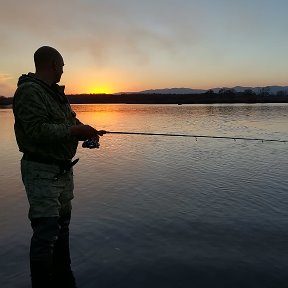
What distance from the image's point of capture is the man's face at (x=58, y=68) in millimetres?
4379

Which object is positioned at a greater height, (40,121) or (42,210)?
(40,121)

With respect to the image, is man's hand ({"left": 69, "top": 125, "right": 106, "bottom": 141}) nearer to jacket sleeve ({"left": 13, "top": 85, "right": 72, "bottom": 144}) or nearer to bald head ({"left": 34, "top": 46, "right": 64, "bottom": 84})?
jacket sleeve ({"left": 13, "top": 85, "right": 72, "bottom": 144})

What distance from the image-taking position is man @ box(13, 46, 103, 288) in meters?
4.00

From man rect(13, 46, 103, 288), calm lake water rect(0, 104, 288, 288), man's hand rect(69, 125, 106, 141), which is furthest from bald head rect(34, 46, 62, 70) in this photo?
calm lake water rect(0, 104, 288, 288)

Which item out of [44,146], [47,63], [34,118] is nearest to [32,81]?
[47,63]

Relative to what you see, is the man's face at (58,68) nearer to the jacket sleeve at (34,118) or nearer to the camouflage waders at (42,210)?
the jacket sleeve at (34,118)

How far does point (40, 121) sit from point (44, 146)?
1.07ft

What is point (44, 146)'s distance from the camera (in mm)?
4160

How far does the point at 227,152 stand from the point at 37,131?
1471 cm

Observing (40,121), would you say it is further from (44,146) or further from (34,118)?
(44,146)

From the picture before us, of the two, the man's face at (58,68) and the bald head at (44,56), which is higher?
the bald head at (44,56)

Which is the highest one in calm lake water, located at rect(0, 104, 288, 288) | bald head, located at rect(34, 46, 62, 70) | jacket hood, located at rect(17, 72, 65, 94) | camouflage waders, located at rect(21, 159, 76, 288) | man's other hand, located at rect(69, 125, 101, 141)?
bald head, located at rect(34, 46, 62, 70)

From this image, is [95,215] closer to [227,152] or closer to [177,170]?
[177,170]

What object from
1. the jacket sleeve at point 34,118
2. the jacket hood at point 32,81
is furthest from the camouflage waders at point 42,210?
the jacket hood at point 32,81
